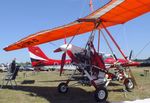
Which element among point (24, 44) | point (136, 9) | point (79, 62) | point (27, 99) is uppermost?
point (136, 9)

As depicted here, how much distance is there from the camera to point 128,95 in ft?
39.1

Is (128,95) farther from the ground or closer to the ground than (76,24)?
closer to the ground

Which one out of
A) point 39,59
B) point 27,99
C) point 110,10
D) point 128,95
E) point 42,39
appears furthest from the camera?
point 39,59

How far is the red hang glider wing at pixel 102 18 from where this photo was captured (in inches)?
393

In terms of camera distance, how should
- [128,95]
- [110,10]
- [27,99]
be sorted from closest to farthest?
[110,10], [27,99], [128,95]

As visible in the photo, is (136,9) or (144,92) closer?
(136,9)

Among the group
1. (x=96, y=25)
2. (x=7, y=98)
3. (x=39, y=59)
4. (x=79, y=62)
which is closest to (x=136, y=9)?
(x=96, y=25)

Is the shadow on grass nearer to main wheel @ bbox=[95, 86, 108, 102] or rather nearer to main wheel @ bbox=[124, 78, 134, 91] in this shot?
main wheel @ bbox=[95, 86, 108, 102]

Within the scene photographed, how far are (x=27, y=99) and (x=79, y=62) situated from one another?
107 inches

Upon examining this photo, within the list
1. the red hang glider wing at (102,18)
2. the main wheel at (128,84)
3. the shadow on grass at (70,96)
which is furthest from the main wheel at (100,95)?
the main wheel at (128,84)

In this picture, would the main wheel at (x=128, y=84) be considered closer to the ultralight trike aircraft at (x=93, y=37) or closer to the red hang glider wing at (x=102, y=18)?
the ultralight trike aircraft at (x=93, y=37)

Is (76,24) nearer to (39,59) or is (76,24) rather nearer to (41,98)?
(41,98)

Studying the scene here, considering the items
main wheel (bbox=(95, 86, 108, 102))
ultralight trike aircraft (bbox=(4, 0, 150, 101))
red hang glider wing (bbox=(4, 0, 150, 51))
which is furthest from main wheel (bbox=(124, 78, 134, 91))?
main wheel (bbox=(95, 86, 108, 102))

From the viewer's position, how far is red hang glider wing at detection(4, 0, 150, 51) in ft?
32.7
